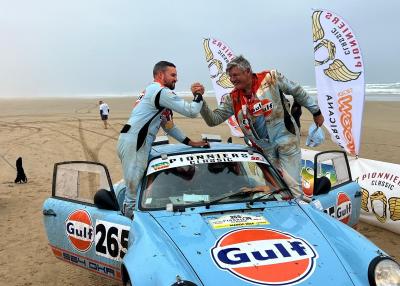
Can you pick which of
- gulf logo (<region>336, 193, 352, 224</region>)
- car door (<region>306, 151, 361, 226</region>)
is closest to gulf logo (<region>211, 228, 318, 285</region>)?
car door (<region>306, 151, 361, 226</region>)

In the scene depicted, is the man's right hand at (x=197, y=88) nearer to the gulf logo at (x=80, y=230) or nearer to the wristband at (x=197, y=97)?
the wristband at (x=197, y=97)

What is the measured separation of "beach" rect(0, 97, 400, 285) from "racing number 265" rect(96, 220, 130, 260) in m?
0.86

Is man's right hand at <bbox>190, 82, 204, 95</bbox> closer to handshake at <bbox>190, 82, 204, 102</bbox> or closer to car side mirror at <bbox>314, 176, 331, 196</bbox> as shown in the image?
handshake at <bbox>190, 82, 204, 102</bbox>

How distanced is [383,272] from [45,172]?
1077 cm

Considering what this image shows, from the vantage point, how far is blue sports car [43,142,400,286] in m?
3.12

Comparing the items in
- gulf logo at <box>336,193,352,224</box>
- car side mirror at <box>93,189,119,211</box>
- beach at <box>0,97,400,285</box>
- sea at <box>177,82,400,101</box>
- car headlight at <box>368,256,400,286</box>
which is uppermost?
car side mirror at <box>93,189,119,211</box>

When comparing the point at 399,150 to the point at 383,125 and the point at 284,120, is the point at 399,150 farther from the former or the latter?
the point at 284,120

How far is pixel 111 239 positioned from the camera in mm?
4312

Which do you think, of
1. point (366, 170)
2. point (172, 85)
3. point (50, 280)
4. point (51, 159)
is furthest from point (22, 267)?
point (51, 159)

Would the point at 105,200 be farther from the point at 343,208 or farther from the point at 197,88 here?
the point at 343,208

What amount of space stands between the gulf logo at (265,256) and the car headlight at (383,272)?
15.3 inches

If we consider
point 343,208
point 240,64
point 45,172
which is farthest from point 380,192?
point 45,172

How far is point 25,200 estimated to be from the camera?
9.12 m

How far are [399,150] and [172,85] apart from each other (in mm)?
12338
